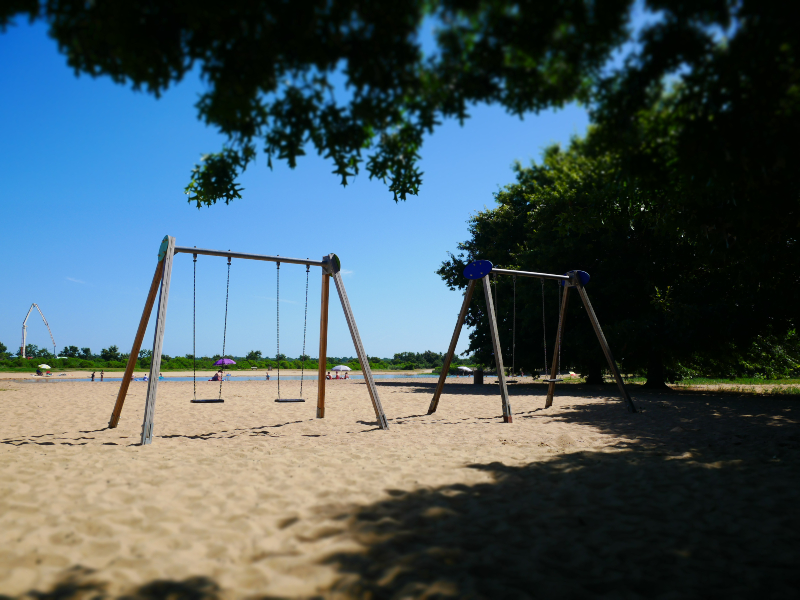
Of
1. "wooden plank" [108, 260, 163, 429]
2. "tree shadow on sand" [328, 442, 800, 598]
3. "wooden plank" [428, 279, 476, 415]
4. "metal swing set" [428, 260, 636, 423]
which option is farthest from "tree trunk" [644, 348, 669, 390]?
"wooden plank" [108, 260, 163, 429]

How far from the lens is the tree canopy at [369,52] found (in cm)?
282

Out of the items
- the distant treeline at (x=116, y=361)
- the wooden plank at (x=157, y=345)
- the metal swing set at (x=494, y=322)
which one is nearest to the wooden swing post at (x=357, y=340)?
the metal swing set at (x=494, y=322)

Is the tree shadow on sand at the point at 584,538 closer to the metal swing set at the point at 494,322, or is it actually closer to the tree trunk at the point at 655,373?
the metal swing set at the point at 494,322

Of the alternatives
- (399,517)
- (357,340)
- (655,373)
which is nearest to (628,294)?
(655,373)

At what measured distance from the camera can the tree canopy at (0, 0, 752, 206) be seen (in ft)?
9.27

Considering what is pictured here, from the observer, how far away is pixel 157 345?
6996mm

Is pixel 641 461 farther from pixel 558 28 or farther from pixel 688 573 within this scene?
pixel 558 28

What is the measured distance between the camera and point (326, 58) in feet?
9.95

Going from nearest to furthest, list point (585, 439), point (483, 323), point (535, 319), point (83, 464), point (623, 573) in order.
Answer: point (623, 573) < point (83, 464) < point (585, 439) < point (535, 319) < point (483, 323)

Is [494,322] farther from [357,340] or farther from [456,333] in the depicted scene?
[357,340]

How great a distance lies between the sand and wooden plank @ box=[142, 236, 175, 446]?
0.33 meters

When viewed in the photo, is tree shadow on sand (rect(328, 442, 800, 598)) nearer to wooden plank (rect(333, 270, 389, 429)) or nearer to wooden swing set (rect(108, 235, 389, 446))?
wooden plank (rect(333, 270, 389, 429))

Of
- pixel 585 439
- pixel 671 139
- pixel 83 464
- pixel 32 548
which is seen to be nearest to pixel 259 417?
pixel 83 464

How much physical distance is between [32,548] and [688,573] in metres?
3.93
